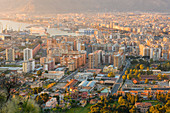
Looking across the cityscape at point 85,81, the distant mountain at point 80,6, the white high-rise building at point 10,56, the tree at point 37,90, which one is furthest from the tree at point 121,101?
A: the distant mountain at point 80,6

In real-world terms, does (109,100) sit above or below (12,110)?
below

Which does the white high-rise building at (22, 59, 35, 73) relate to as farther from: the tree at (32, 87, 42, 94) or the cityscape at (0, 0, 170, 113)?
the tree at (32, 87, 42, 94)

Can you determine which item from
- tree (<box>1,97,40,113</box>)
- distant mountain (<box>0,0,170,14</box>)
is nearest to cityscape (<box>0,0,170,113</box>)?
tree (<box>1,97,40,113</box>)

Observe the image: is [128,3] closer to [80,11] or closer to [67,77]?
[80,11]

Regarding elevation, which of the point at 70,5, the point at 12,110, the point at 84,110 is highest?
the point at 70,5

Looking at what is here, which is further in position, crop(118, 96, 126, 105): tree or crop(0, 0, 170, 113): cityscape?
crop(118, 96, 126, 105): tree

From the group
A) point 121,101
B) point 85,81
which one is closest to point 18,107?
point 121,101

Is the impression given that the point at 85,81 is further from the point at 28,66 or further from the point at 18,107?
the point at 18,107

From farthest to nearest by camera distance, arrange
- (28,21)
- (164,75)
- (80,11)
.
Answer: (80,11), (28,21), (164,75)

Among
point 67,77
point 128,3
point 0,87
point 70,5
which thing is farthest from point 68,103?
point 128,3
